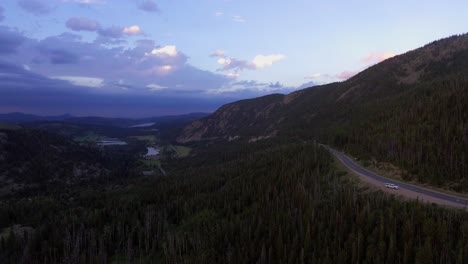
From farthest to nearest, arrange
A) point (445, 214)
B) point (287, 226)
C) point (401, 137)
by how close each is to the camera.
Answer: point (401, 137) < point (287, 226) < point (445, 214)

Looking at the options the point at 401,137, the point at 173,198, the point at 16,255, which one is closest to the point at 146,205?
the point at 173,198

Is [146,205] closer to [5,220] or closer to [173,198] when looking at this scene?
[173,198]

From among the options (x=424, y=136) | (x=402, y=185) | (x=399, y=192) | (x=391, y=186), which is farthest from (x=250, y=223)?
(x=424, y=136)

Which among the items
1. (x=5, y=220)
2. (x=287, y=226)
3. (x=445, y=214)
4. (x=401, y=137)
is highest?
(x=401, y=137)

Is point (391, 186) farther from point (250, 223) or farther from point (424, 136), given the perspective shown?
point (424, 136)

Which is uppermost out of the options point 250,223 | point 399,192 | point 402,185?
point 402,185

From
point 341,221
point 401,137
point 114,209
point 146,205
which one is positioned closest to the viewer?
point 341,221

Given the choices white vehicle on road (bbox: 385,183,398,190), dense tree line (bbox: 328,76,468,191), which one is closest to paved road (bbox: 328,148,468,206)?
white vehicle on road (bbox: 385,183,398,190)

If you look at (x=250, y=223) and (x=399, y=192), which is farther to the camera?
(x=250, y=223)
